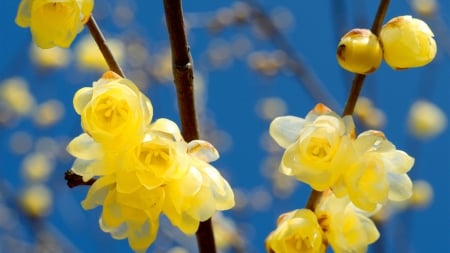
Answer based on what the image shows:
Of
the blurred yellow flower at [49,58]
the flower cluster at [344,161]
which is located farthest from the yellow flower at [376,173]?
the blurred yellow flower at [49,58]

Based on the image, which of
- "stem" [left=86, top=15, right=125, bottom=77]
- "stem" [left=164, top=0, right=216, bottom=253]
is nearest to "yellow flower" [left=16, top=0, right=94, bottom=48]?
"stem" [left=86, top=15, right=125, bottom=77]

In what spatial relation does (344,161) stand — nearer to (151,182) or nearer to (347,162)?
(347,162)

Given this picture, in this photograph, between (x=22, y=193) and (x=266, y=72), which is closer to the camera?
(x=266, y=72)

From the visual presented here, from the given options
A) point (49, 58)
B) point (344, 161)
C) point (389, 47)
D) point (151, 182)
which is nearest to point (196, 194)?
point (151, 182)

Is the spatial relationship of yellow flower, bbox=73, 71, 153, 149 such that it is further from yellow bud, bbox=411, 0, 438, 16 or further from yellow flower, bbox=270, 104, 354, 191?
yellow bud, bbox=411, 0, 438, 16

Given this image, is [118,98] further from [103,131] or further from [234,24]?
[234,24]

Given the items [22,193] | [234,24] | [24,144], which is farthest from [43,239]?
[24,144]
